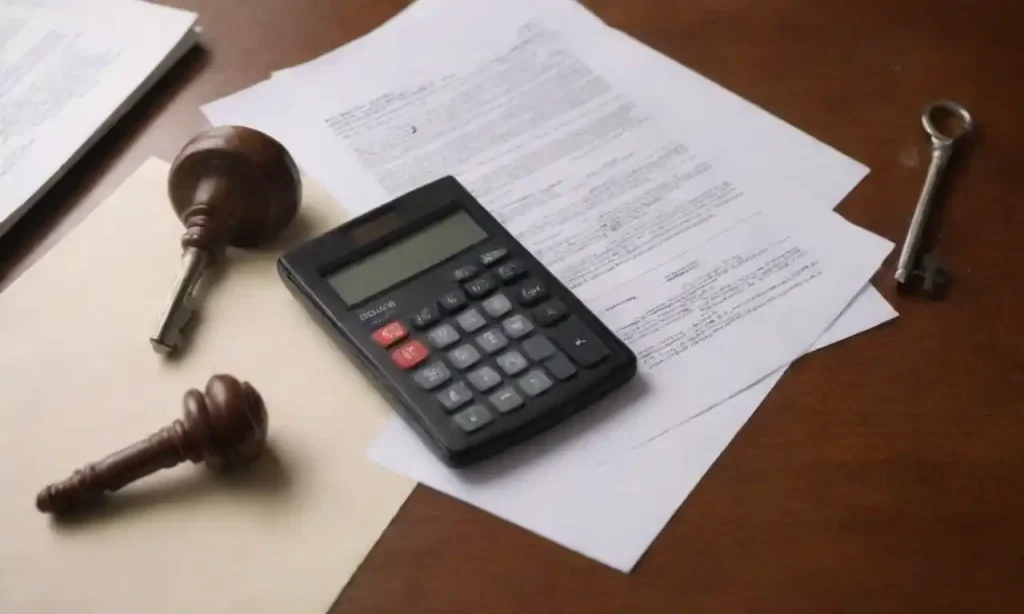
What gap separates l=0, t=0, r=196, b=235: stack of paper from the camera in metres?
0.57

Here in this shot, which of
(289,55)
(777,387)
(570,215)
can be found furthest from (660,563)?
(289,55)

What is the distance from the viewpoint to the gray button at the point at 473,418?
0.44m

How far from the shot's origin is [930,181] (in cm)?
58

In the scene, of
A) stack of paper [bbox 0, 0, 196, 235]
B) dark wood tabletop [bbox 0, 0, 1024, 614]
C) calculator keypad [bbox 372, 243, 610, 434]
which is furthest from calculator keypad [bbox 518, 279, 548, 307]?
stack of paper [bbox 0, 0, 196, 235]

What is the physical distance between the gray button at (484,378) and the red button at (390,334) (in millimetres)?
40

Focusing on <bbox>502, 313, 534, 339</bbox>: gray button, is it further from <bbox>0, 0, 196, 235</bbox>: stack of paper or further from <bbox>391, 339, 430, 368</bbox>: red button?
<bbox>0, 0, 196, 235</bbox>: stack of paper

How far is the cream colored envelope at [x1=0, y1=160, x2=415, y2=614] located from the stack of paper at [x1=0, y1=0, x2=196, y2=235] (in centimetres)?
5

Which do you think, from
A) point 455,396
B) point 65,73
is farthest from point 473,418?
point 65,73

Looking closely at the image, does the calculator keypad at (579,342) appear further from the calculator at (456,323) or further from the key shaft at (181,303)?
the key shaft at (181,303)

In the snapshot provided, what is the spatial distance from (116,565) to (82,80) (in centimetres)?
34

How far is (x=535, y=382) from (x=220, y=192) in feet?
0.64

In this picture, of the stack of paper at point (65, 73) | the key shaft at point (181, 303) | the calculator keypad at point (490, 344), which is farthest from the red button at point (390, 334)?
the stack of paper at point (65, 73)

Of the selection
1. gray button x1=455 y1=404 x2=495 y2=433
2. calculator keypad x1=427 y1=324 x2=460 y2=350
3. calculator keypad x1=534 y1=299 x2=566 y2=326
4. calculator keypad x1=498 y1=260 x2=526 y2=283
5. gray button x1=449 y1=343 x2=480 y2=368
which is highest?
calculator keypad x1=498 y1=260 x2=526 y2=283

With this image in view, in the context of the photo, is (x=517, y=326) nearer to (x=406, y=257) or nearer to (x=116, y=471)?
(x=406, y=257)
